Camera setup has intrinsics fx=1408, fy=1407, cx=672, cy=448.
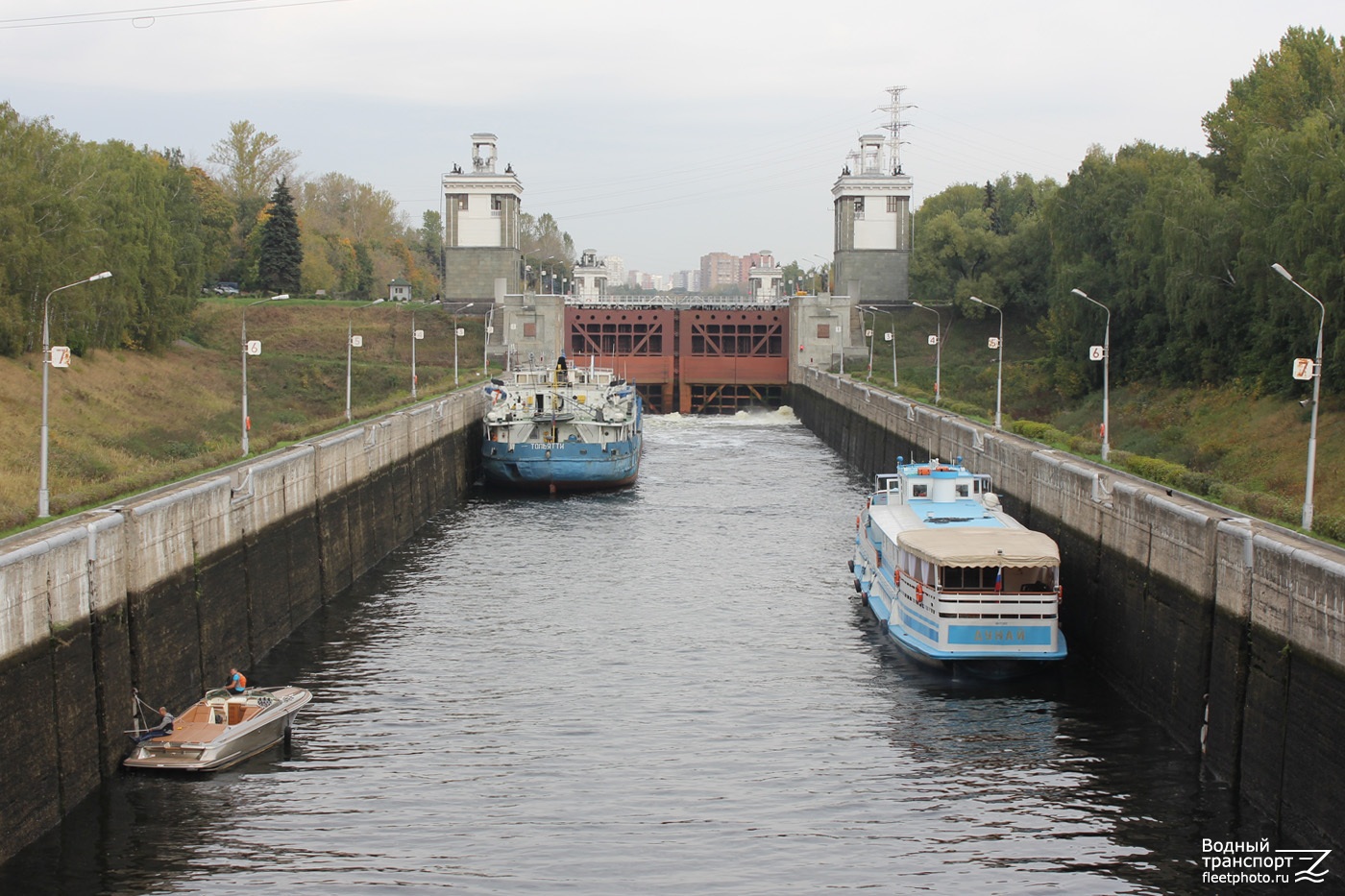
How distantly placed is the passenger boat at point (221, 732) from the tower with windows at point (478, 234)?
77.6m

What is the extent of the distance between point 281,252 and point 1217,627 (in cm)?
9606

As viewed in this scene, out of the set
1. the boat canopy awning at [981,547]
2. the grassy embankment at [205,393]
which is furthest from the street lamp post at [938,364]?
the boat canopy awning at [981,547]

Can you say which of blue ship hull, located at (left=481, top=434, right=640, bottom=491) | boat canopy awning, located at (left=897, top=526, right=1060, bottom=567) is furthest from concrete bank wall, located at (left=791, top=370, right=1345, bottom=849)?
blue ship hull, located at (left=481, top=434, right=640, bottom=491)

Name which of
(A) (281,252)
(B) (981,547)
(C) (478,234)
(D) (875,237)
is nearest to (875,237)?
(D) (875,237)

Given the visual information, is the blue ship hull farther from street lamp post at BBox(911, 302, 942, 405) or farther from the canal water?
the canal water

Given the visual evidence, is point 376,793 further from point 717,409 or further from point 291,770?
point 717,409

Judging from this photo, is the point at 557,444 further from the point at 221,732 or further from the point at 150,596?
the point at 221,732

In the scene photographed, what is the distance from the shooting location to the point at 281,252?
108125mm

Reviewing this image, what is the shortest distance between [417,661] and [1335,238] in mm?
32289

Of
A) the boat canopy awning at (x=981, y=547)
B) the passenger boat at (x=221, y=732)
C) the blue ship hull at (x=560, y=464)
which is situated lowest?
the passenger boat at (x=221, y=732)

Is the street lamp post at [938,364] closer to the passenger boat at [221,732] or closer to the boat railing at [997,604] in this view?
the boat railing at [997,604]

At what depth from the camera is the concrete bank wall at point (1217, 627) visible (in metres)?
18.2

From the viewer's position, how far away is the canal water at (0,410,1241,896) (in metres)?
18.2

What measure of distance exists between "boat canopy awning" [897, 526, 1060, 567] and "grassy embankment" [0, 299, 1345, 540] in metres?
3.73
